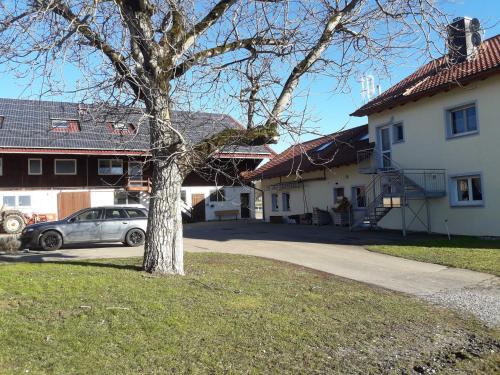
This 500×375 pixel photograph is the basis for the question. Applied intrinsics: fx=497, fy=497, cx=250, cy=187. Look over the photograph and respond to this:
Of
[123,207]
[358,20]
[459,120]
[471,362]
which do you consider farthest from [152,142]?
[459,120]

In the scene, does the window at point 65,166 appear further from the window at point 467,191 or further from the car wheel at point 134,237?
the window at point 467,191

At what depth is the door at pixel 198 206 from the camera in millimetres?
36094

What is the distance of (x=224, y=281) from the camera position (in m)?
8.80

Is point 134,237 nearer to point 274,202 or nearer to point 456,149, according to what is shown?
point 456,149

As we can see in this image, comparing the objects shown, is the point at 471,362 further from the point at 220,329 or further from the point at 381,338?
the point at 220,329

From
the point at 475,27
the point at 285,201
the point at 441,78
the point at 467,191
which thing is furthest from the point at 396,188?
the point at 285,201

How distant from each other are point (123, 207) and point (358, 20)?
1083cm

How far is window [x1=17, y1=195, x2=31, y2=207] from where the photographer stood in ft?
102

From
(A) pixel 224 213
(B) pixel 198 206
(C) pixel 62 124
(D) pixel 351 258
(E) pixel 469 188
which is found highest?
(C) pixel 62 124

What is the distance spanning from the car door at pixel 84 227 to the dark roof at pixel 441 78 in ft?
40.1

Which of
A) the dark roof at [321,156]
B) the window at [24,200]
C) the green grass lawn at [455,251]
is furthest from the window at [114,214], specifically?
the window at [24,200]

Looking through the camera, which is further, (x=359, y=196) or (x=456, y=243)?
(x=359, y=196)

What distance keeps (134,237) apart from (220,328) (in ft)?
39.0

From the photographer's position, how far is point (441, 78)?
19.5 meters
